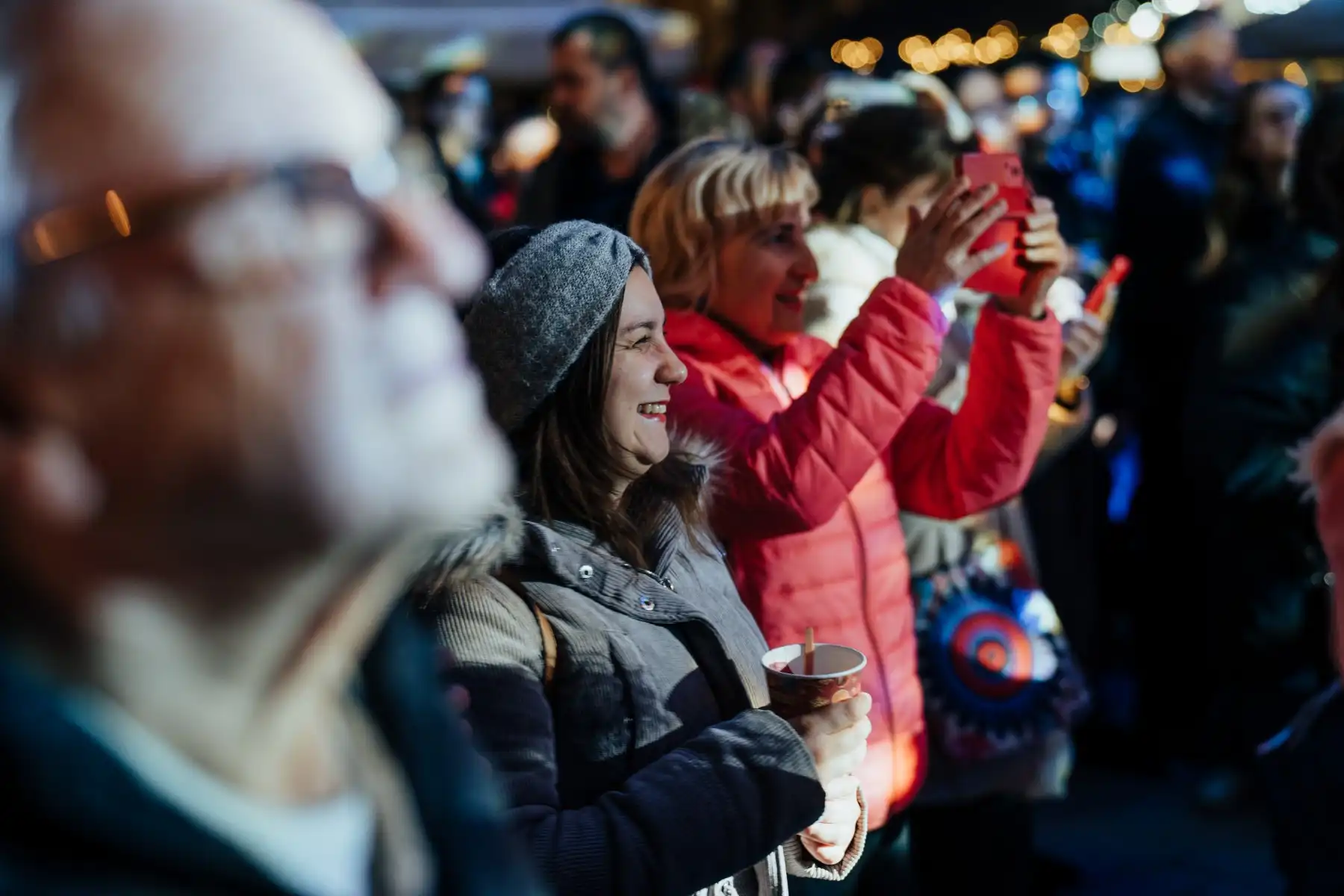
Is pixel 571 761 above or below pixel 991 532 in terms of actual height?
above

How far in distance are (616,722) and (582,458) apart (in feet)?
1.13

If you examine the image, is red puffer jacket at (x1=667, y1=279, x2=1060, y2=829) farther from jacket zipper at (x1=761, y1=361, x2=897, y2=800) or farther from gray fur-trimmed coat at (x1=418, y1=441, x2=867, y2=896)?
gray fur-trimmed coat at (x1=418, y1=441, x2=867, y2=896)

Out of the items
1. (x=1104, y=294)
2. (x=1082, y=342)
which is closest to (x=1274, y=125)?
(x=1104, y=294)

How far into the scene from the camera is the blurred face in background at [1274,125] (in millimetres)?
4730

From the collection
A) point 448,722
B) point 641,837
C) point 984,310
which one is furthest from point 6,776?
point 984,310

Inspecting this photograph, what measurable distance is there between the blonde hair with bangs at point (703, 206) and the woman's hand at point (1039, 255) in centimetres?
40

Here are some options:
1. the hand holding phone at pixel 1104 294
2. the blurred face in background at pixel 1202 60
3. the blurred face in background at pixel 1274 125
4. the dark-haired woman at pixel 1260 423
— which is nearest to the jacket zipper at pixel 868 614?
the hand holding phone at pixel 1104 294

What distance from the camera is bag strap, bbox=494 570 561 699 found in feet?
5.59

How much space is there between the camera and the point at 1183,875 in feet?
13.5

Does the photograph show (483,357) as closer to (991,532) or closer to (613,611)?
(613,611)

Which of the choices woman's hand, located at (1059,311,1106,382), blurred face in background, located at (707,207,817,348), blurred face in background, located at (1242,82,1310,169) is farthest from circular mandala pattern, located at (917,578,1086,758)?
blurred face in background, located at (1242,82,1310,169)

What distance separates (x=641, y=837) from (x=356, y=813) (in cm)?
88

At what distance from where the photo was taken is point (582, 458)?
1.88 m

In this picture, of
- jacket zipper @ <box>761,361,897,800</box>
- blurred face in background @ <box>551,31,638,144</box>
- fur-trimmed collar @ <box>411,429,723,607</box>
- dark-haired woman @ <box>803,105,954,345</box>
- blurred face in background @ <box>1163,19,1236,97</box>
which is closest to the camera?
fur-trimmed collar @ <box>411,429,723,607</box>
